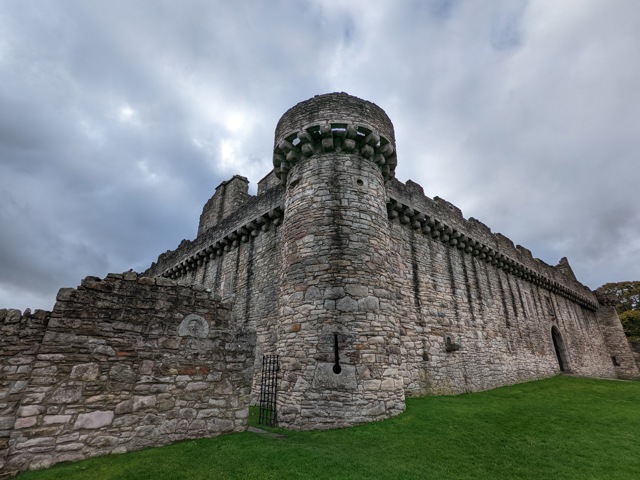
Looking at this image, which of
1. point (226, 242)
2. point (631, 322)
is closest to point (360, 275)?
point (226, 242)

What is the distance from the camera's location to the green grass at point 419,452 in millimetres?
4348

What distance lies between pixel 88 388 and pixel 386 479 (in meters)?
4.67

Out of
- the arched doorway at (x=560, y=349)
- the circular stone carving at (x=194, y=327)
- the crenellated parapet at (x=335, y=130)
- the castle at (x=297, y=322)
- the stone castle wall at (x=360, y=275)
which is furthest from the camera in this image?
the arched doorway at (x=560, y=349)

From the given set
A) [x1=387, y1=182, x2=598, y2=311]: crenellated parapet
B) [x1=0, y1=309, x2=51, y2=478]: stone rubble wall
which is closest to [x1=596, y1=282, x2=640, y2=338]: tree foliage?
[x1=387, y1=182, x2=598, y2=311]: crenellated parapet

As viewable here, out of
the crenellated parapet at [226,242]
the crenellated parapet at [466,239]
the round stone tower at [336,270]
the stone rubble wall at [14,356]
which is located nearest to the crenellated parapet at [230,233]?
the crenellated parapet at [226,242]

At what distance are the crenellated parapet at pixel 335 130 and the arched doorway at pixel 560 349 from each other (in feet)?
64.2

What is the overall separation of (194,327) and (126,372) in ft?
4.07

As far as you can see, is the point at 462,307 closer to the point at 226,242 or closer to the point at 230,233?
the point at 230,233

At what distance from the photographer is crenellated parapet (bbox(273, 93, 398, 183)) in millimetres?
9383

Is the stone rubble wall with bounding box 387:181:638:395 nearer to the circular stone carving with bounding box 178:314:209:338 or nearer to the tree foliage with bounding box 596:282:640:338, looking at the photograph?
the circular stone carving with bounding box 178:314:209:338

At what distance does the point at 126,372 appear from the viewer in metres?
5.19

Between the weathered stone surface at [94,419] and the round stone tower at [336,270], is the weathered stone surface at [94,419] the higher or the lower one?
the lower one

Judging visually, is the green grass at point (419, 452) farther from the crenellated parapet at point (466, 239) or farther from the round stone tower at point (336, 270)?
the crenellated parapet at point (466, 239)

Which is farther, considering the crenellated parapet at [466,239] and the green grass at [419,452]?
the crenellated parapet at [466,239]
